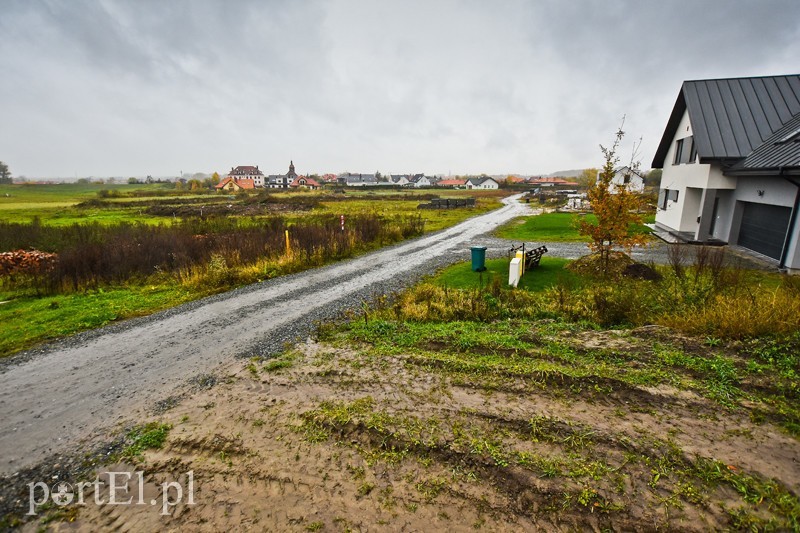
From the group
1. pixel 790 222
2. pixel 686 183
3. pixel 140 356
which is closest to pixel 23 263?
pixel 140 356

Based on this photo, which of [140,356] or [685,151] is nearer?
[140,356]

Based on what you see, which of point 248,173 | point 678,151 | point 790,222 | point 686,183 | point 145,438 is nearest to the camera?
point 145,438

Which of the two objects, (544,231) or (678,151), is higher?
(678,151)

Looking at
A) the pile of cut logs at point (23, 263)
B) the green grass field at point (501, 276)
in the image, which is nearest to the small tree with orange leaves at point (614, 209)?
the green grass field at point (501, 276)

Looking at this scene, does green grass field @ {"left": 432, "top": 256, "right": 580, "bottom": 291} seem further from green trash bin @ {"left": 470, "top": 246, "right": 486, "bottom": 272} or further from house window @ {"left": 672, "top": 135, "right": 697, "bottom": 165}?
house window @ {"left": 672, "top": 135, "right": 697, "bottom": 165}

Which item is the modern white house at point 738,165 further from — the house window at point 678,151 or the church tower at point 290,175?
Result: the church tower at point 290,175

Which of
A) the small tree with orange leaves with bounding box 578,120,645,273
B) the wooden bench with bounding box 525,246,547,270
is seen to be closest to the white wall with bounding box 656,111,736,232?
the small tree with orange leaves with bounding box 578,120,645,273

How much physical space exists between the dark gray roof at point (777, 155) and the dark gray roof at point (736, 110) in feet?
1.35

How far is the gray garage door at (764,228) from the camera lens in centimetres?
1248

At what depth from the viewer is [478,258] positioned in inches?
488

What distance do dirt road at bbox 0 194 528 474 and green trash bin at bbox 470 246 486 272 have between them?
80.8 inches

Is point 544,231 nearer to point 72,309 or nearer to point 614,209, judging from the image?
point 614,209

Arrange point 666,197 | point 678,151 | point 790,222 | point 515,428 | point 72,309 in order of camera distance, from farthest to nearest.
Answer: point 666,197 < point 678,151 < point 790,222 < point 72,309 < point 515,428

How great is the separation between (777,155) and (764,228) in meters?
2.60
